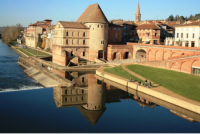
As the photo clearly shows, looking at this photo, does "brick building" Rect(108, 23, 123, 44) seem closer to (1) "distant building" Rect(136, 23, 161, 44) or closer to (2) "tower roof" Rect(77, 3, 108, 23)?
(1) "distant building" Rect(136, 23, 161, 44)

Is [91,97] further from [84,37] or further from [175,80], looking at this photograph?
[84,37]

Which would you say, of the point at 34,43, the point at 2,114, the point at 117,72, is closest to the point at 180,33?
the point at 117,72

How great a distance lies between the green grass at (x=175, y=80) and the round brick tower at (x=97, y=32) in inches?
539

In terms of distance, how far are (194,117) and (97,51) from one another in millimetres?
37721

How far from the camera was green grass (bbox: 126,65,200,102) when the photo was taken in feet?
102

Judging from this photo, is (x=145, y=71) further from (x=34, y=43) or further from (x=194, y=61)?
(x=34, y=43)

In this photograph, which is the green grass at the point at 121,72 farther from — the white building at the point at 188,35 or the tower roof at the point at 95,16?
the white building at the point at 188,35

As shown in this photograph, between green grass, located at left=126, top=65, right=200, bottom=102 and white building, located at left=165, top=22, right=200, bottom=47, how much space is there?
1536cm

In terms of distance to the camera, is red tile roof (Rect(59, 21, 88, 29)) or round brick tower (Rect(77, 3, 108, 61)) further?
round brick tower (Rect(77, 3, 108, 61))

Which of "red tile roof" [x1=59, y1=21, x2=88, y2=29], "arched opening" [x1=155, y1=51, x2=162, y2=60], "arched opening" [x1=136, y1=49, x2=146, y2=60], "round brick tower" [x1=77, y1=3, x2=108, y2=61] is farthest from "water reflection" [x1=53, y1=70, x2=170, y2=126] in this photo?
"arched opening" [x1=136, y1=49, x2=146, y2=60]

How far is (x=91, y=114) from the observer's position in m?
27.6

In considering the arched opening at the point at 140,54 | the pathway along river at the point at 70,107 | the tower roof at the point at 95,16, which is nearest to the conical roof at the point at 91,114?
the pathway along river at the point at 70,107

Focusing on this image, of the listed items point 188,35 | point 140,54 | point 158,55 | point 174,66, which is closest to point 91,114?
point 174,66

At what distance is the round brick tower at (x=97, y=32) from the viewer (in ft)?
194
